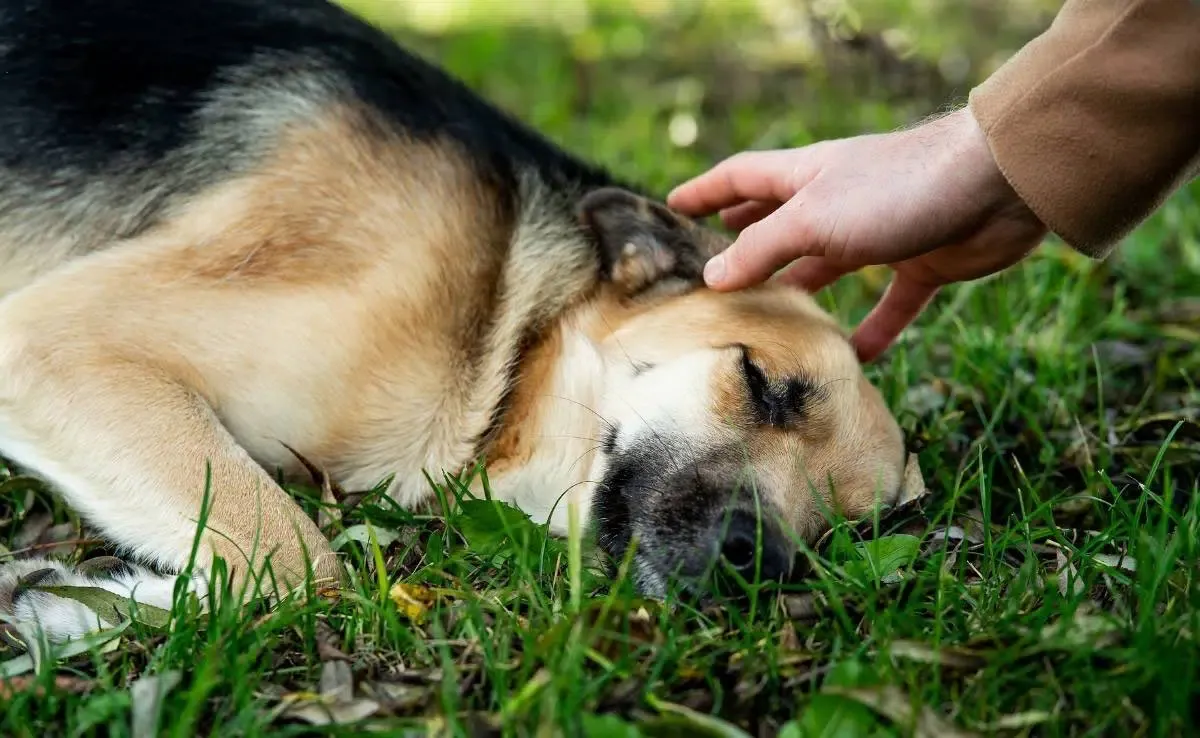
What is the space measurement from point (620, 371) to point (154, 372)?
3.98ft

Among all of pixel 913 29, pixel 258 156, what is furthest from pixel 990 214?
pixel 913 29

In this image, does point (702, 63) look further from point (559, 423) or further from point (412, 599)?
point (412, 599)

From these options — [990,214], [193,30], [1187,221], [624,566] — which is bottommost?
[1187,221]

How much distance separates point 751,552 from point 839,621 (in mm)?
252

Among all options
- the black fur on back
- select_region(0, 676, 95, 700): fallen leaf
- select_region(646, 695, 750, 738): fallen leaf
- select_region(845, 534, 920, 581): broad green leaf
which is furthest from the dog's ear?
select_region(0, 676, 95, 700): fallen leaf

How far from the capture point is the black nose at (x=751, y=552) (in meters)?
2.45

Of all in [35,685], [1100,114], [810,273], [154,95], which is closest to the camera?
[35,685]

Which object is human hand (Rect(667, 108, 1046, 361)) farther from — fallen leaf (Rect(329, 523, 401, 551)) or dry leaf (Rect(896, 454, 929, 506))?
fallen leaf (Rect(329, 523, 401, 551))

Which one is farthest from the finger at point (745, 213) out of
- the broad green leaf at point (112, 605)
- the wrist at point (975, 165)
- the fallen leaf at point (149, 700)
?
the fallen leaf at point (149, 700)

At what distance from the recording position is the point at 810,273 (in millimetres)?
3529

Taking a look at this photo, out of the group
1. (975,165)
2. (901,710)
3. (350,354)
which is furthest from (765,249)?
(901,710)

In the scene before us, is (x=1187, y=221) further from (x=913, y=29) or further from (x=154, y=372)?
(x=154, y=372)

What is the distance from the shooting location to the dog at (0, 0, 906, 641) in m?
2.67

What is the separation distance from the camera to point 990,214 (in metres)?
2.99
